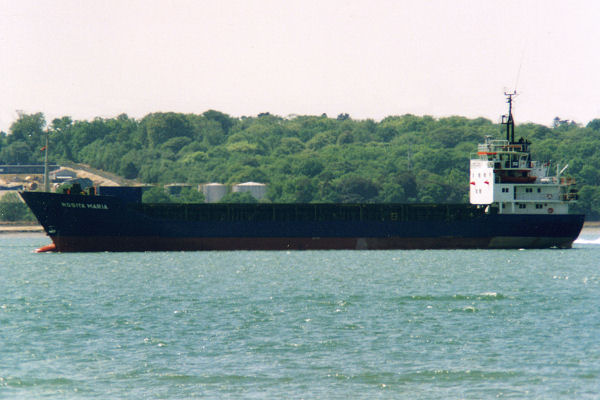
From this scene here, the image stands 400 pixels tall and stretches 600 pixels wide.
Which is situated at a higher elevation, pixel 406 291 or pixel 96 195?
pixel 96 195

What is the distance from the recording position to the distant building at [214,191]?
18438cm

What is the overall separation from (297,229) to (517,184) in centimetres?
1760

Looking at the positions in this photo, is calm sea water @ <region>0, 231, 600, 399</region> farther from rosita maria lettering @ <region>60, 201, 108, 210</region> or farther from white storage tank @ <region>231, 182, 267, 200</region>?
white storage tank @ <region>231, 182, 267, 200</region>

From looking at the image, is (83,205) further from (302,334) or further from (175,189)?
(175,189)

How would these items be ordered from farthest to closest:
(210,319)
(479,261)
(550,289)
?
1. (479,261)
2. (550,289)
3. (210,319)

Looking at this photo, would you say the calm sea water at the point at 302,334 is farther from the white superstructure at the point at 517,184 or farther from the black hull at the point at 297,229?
the white superstructure at the point at 517,184

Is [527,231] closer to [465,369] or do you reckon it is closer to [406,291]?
[406,291]

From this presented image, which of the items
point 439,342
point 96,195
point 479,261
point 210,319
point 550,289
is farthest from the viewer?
point 96,195

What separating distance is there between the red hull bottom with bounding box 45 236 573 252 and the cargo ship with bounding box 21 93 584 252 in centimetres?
8

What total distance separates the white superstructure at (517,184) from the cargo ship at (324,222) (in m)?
0.08

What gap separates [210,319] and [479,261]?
32784 mm

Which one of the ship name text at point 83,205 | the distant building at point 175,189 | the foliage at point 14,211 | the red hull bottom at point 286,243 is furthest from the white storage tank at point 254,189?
the ship name text at point 83,205

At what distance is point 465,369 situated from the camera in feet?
86.5

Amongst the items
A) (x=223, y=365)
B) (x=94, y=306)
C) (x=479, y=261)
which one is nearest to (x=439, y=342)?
(x=223, y=365)
